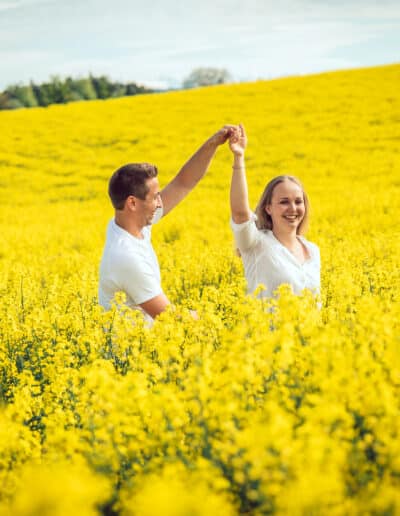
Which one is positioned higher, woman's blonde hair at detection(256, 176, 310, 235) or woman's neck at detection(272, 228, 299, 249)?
woman's blonde hair at detection(256, 176, 310, 235)

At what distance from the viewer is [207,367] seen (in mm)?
2217

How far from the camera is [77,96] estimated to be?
6222 cm

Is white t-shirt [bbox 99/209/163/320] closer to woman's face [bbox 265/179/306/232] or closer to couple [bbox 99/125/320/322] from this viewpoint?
couple [bbox 99/125/320/322]

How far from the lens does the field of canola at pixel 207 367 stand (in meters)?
1.75

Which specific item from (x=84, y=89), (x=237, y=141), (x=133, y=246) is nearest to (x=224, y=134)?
(x=237, y=141)

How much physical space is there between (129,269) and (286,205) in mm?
1172

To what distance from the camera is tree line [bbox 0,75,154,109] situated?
59.5 meters

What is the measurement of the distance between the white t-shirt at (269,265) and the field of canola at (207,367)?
232 millimetres

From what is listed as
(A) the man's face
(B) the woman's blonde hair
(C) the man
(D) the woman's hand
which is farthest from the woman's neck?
(A) the man's face

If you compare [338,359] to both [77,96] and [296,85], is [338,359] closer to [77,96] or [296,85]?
[296,85]

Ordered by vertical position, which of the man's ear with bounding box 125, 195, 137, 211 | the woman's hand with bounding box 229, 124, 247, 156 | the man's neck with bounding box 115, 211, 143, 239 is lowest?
the man's neck with bounding box 115, 211, 143, 239

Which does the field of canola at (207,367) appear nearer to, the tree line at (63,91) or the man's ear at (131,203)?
the man's ear at (131,203)

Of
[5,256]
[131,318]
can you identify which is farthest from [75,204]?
[131,318]

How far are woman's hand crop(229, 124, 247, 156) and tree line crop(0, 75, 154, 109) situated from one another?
56.1 meters
